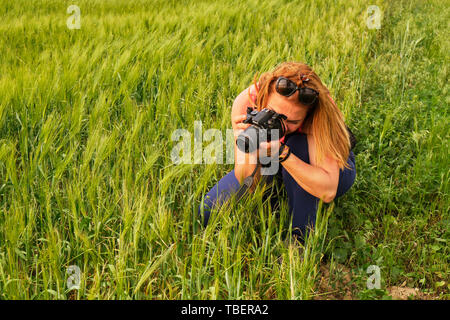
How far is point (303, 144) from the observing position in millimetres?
1525

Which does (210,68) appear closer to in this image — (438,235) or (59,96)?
(59,96)

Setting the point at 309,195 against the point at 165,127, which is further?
the point at 165,127

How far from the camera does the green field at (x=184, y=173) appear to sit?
1264 millimetres

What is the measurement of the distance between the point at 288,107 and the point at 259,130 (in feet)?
0.49

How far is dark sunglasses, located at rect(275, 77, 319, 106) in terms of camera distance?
1.36 meters

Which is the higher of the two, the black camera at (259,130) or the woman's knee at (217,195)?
the black camera at (259,130)

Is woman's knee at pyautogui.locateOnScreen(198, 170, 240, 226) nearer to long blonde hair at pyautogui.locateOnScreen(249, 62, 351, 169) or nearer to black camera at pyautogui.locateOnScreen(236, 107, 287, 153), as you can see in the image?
black camera at pyautogui.locateOnScreen(236, 107, 287, 153)

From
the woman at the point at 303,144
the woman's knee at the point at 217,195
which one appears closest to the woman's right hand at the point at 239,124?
the woman at the point at 303,144

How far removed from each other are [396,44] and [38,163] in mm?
3381

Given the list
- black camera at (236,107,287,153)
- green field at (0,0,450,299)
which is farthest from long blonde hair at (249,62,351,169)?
green field at (0,0,450,299)

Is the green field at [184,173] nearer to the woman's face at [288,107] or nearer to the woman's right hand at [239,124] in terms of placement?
the woman's right hand at [239,124]

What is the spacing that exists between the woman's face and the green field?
281 millimetres
